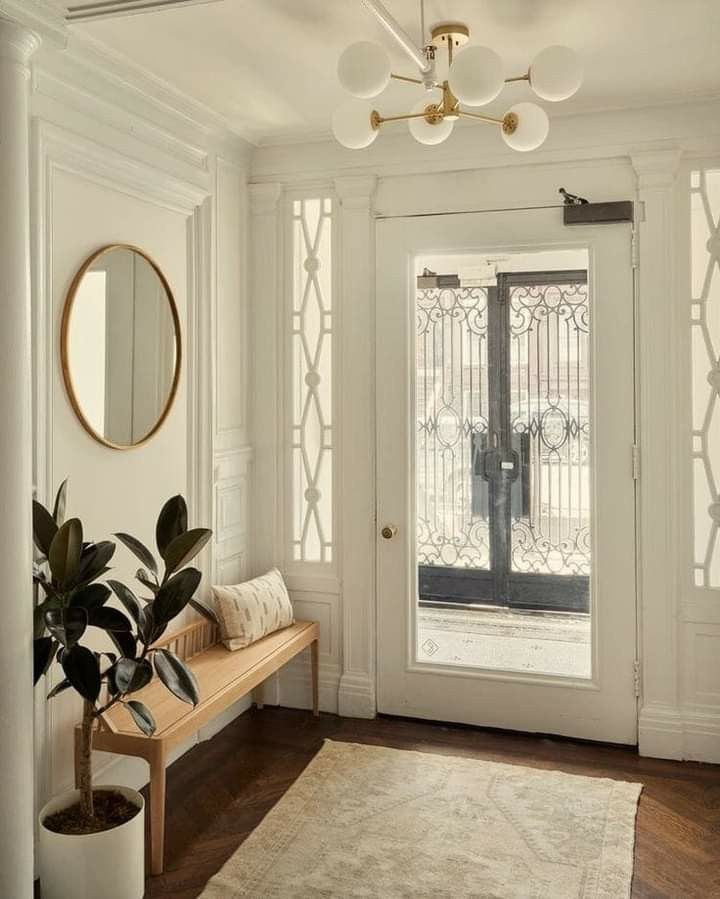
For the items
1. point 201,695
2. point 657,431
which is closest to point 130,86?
point 201,695

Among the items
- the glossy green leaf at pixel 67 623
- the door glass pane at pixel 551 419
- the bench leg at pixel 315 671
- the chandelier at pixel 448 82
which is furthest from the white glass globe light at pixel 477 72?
the bench leg at pixel 315 671

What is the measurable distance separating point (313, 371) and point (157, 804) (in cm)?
202

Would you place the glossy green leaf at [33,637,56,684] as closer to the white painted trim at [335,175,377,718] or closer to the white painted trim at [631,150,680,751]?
the white painted trim at [335,175,377,718]

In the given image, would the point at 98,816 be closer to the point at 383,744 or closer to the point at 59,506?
the point at 59,506

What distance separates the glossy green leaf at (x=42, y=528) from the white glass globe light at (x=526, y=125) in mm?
1714

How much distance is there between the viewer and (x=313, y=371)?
12.8ft

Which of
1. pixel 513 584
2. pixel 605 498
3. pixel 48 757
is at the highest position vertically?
pixel 605 498

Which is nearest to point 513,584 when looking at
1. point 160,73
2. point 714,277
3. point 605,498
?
point 605,498

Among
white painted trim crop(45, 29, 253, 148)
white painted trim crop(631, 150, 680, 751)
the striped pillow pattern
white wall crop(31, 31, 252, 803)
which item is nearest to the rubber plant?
white wall crop(31, 31, 252, 803)

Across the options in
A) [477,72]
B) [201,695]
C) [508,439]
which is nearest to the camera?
[477,72]

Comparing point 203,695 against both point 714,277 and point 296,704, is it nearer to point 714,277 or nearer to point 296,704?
point 296,704

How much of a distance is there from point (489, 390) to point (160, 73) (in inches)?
71.9

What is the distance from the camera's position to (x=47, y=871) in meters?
2.33

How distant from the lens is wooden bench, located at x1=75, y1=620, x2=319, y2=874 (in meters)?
2.59
